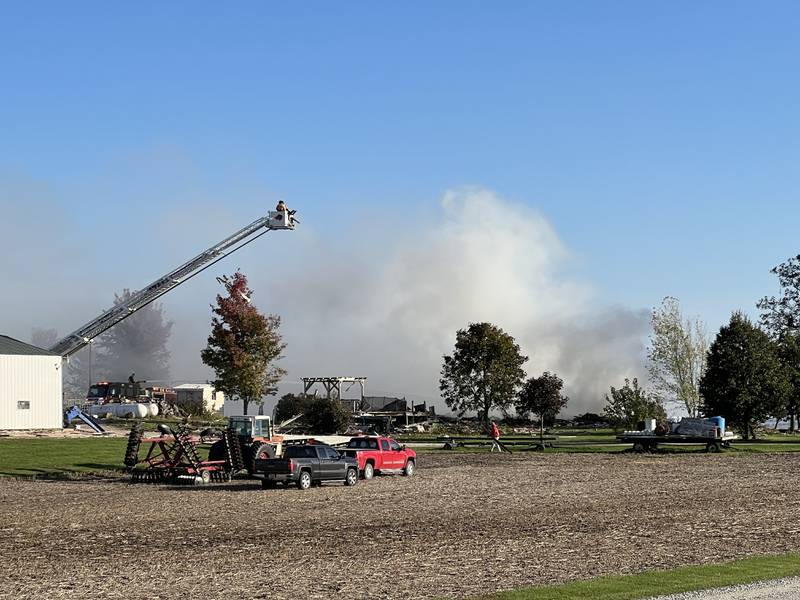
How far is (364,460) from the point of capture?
120 feet

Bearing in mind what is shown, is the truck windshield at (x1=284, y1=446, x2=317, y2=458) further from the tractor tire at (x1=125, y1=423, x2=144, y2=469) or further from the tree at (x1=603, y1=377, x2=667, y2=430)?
the tree at (x1=603, y1=377, x2=667, y2=430)

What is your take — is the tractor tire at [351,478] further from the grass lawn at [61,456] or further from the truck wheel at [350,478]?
the grass lawn at [61,456]

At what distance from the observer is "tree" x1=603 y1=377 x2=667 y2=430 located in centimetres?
7000

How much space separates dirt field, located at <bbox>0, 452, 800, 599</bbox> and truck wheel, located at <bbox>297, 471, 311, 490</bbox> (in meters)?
0.47

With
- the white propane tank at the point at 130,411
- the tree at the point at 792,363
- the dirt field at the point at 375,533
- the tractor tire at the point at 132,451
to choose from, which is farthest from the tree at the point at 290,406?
the tree at the point at 792,363

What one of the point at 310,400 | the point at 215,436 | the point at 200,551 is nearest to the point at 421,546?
the point at 200,551

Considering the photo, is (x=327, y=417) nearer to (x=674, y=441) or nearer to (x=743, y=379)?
(x=674, y=441)

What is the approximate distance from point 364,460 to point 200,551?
1822 centimetres

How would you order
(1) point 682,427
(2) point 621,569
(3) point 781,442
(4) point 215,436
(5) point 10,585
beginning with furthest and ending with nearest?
(3) point 781,442 < (1) point 682,427 < (4) point 215,436 < (2) point 621,569 < (5) point 10,585

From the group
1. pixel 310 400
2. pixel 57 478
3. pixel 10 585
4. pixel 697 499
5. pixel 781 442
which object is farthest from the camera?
pixel 310 400

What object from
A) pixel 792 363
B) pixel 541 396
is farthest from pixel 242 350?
pixel 792 363

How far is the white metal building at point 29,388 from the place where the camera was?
54188 millimetres

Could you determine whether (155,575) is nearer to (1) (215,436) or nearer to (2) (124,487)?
(2) (124,487)

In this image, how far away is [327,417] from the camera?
64.6m
